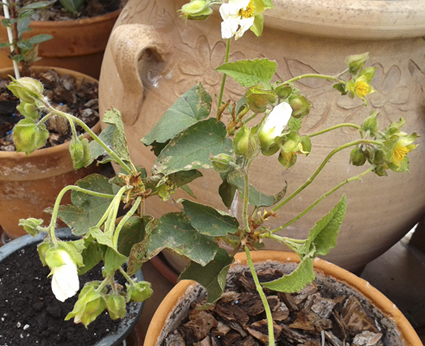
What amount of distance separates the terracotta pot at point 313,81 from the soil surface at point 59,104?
1.12ft

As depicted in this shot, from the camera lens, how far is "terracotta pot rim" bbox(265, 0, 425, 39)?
0.65 m

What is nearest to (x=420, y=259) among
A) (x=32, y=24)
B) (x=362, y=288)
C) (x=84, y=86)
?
(x=362, y=288)

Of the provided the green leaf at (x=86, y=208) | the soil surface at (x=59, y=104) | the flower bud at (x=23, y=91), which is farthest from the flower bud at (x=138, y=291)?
the soil surface at (x=59, y=104)

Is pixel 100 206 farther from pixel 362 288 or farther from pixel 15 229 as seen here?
pixel 15 229

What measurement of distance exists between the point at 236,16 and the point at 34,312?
672mm

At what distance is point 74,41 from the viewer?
1402mm

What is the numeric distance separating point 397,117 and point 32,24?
1097mm

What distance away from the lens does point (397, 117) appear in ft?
2.54

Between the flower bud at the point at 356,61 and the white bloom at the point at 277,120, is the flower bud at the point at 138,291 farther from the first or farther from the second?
the flower bud at the point at 356,61

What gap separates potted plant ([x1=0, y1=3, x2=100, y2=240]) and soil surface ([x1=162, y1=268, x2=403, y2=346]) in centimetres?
53

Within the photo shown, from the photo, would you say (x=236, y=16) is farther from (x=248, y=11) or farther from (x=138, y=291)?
(x=138, y=291)

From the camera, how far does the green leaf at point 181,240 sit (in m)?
0.52

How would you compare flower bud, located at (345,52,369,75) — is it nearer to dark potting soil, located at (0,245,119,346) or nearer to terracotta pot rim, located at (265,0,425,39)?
terracotta pot rim, located at (265,0,425,39)

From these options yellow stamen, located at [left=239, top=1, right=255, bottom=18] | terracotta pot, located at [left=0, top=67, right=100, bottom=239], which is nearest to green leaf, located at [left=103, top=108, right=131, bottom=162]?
yellow stamen, located at [left=239, top=1, right=255, bottom=18]
